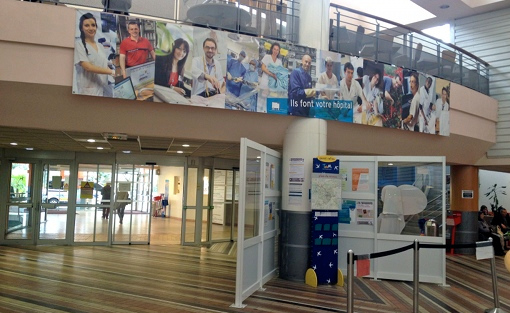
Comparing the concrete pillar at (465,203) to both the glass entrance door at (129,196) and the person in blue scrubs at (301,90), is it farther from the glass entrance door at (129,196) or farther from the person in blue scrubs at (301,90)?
the glass entrance door at (129,196)

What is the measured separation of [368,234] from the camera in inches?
345

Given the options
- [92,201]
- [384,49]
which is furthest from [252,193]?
[92,201]

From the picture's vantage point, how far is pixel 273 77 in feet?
26.7

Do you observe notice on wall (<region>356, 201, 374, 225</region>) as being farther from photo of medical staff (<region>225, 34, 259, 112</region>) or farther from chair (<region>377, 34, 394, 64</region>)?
chair (<region>377, 34, 394, 64</region>)

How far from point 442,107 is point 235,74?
202 inches

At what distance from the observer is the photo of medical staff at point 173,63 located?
24.1 feet

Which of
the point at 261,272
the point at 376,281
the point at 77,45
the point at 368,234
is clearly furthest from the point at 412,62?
the point at 77,45

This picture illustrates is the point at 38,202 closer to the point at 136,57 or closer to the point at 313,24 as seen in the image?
the point at 136,57

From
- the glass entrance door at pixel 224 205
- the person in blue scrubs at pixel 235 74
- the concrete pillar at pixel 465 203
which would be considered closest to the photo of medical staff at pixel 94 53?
the person in blue scrubs at pixel 235 74

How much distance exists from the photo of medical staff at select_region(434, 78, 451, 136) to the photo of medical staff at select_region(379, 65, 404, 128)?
126 centimetres

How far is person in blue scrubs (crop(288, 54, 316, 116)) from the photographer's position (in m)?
8.27

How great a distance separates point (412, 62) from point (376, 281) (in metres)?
4.68

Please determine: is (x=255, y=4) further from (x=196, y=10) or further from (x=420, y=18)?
(x=420, y=18)

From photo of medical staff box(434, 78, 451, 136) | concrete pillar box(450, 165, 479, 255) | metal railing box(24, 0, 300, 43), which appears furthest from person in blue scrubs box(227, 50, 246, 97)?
concrete pillar box(450, 165, 479, 255)
